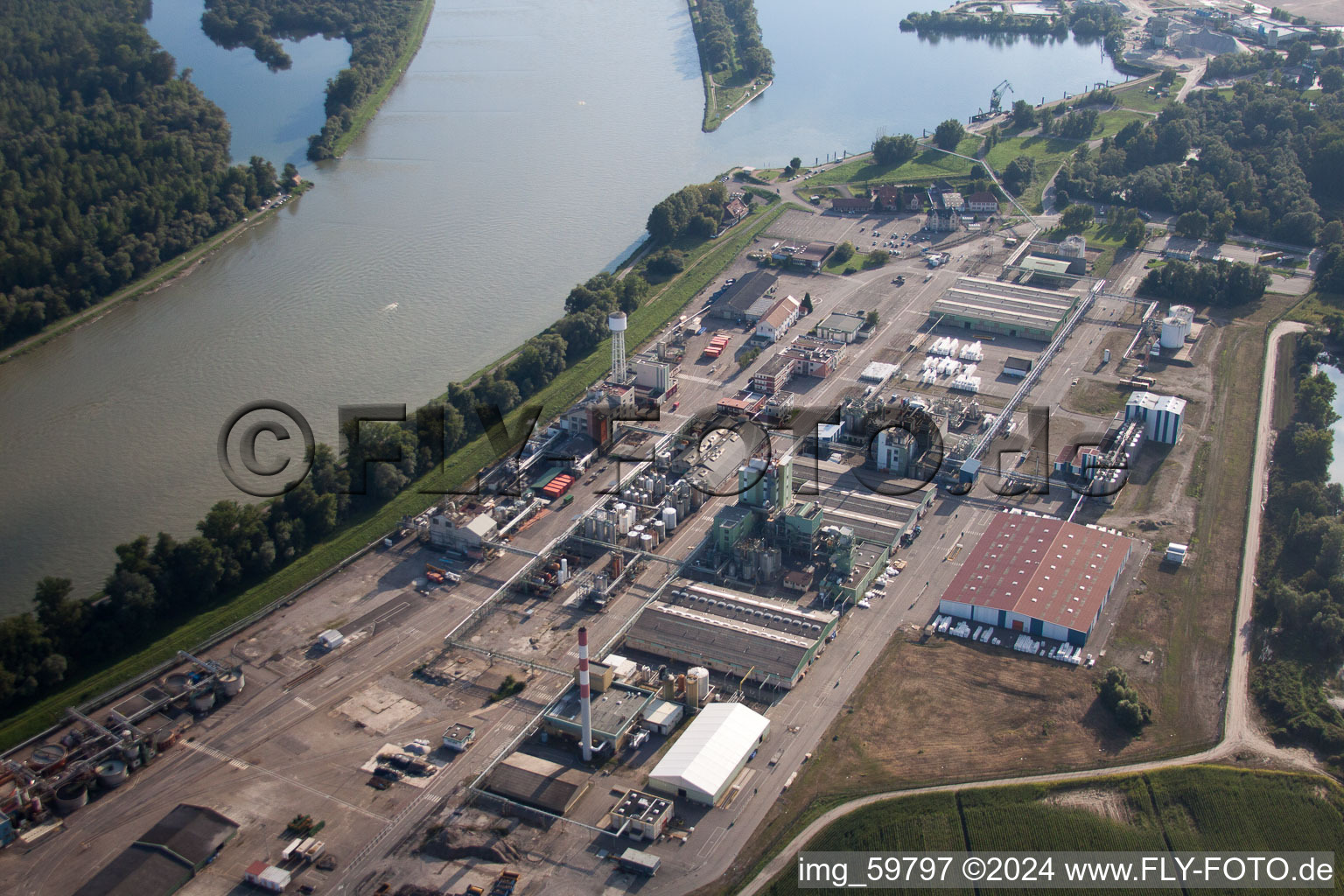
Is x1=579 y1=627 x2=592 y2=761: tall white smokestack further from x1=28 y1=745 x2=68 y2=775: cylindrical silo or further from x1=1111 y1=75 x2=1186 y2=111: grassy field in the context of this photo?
x1=1111 y1=75 x2=1186 y2=111: grassy field

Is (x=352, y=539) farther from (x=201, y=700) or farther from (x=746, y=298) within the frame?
(x=746, y=298)

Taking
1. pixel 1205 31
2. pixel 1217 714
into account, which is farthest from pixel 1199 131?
pixel 1217 714

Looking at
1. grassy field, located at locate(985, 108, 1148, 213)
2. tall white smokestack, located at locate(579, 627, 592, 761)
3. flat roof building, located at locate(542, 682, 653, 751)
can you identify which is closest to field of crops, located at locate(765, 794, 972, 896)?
flat roof building, located at locate(542, 682, 653, 751)

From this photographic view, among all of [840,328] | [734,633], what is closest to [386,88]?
[840,328]

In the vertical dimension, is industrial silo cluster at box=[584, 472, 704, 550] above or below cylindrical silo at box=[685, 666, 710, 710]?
above

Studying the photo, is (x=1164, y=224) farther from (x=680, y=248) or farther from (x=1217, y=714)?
(x=1217, y=714)

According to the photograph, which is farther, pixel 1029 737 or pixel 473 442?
pixel 473 442

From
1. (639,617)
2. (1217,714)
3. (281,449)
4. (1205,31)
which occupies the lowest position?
(1217,714)
